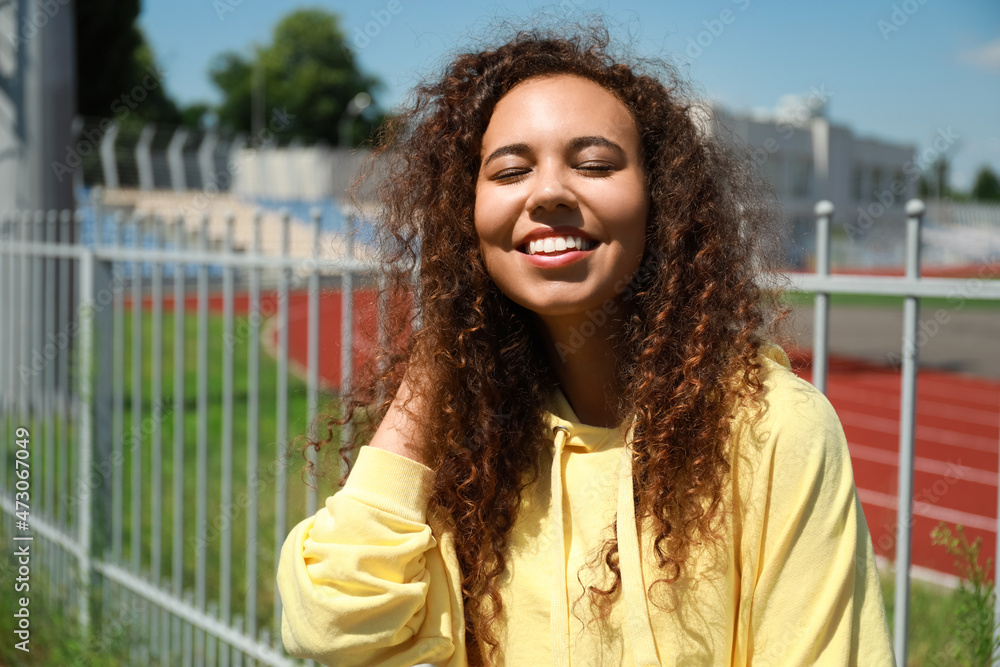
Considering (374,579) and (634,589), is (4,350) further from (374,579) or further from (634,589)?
(634,589)

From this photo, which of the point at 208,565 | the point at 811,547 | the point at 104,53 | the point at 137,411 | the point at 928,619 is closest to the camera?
the point at 811,547

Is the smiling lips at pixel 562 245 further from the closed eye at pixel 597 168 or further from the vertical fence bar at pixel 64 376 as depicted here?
the vertical fence bar at pixel 64 376

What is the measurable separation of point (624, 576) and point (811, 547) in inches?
10.4

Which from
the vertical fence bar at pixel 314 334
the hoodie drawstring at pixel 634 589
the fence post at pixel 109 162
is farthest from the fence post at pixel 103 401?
the fence post at pixel 109 162

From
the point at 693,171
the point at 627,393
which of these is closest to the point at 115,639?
the point at 627,393

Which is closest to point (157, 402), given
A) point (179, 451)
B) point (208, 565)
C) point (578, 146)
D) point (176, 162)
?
point (179, 451)

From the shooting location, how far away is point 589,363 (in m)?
1.47

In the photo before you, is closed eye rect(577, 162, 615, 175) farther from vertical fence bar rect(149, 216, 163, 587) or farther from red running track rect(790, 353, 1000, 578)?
vertical fence bar rect(149, 216, 163, 587)

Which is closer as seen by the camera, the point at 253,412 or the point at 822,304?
the point at 822,304

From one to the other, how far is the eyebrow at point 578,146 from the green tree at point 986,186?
79217mm

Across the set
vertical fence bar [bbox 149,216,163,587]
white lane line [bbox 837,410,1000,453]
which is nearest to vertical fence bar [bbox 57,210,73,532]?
vertical fence bar [bbox 149,216,163,587]

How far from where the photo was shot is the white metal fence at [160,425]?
2336mm

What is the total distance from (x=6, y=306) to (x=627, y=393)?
4740 millimetres

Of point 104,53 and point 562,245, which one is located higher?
point 104,53
